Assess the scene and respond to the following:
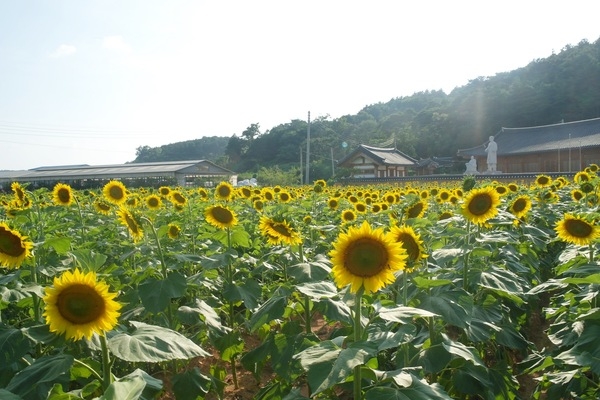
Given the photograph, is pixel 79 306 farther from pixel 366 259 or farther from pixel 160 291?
pixel 366 259

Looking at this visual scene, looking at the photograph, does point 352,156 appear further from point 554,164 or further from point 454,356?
point 454,356

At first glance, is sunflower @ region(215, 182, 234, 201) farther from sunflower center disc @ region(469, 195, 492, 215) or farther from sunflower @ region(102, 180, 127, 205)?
sunflower center disc @ region(469, 195, 492, 215)

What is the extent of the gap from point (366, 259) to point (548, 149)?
118 ft

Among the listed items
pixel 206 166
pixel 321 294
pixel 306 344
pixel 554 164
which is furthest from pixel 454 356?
pixel 206 166

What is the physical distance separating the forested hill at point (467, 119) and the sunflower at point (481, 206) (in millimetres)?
39298

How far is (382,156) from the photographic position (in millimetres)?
39469

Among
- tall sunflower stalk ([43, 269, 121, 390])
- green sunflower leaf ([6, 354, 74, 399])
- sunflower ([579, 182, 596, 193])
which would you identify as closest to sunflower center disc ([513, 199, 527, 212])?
sunflower ([579, 182, 596, 193])

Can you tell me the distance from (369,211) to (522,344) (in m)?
4.13

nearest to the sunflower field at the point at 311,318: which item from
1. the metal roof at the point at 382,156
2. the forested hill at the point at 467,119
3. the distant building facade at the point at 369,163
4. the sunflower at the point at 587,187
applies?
the sunflower at the point at 587,187

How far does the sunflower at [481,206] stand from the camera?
10.9 feet

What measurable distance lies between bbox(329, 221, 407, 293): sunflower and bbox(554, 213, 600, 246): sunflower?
1.96 meters

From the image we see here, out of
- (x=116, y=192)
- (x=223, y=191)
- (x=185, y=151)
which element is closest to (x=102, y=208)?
(x=116, y=192)

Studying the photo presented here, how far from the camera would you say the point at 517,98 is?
49094 millimetres

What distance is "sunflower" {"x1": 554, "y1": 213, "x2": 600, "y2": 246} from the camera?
3.22 meters
